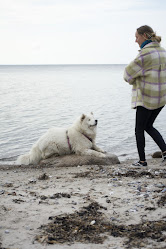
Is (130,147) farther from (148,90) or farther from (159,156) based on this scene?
(148,90)

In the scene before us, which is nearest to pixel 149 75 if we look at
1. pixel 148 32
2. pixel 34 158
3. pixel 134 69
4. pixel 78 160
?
pixel 134 69

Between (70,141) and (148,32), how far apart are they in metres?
3.22

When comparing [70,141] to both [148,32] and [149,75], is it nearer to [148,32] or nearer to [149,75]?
[149,75]

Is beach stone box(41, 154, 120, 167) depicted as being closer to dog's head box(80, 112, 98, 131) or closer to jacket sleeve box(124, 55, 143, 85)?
dog's head box(80, 112, 98, 131)

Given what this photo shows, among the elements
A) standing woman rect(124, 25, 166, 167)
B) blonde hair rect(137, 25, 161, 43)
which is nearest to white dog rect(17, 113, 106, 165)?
standing woman rect(124, 25, 166, 167)

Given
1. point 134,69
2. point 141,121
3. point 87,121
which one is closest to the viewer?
point 134,69

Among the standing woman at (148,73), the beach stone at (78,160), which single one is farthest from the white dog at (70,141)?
the standing woman at (148,73)

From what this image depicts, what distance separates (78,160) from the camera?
766 cm

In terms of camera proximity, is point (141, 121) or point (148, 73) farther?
point (141, 121)

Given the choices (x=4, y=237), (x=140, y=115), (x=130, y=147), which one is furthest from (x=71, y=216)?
(x=130, y=147)

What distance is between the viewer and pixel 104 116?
16.9 meters

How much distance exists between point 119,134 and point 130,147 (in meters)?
1.94

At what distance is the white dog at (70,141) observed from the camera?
26.0 ft

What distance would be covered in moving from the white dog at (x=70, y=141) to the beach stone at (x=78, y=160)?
16 centimetres
